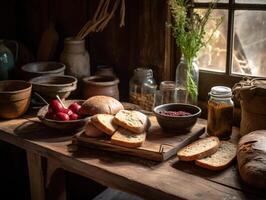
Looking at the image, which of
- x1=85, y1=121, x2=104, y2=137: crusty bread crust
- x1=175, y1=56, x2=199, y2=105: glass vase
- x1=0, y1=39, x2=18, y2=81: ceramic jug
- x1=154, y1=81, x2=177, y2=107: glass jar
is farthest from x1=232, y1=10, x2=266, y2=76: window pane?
x1=0, y1=39, x2=18, y2=81: ceramic jug

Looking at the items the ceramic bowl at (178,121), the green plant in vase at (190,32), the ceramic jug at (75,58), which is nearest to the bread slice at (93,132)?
the ceramic bowl at (178,121)

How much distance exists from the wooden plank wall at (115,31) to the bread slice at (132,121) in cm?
40

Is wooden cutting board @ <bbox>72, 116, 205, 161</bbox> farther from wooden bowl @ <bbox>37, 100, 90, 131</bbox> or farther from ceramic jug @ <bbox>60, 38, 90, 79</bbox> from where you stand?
ceramic jug @ <bbox>60, 38, 90, 79</bbox>

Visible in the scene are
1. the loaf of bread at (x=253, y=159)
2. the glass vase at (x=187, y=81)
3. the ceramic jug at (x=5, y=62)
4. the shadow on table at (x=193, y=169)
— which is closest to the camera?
the loaf of bread at (x=253, y=159)

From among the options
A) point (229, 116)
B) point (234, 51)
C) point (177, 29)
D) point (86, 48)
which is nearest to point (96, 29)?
point (86, 48)

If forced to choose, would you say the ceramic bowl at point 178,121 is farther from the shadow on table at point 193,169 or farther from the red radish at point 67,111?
the red radish at point 67,111

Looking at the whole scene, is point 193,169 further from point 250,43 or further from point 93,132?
point 250,43

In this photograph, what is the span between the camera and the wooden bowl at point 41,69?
1.91m

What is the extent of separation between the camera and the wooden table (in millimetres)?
1193

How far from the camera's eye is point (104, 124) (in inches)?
57.8

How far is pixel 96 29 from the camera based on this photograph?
81.0 inches

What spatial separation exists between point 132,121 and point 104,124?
0.10 metres

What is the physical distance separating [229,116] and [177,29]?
44 centimetres

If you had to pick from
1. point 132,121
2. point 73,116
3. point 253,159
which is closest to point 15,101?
point 73,116
